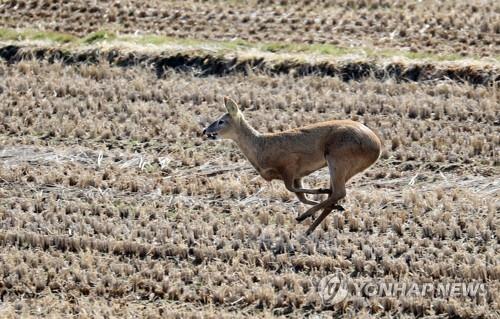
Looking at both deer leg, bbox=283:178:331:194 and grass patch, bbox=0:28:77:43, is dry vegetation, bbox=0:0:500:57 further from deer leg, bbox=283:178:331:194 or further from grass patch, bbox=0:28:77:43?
deer leg, bbox=283:178:331:194

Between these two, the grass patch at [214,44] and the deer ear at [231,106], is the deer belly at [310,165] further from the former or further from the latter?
the grass patch at [214,44]

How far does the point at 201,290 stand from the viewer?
45.2 feet

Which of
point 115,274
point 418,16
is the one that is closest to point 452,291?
point 115,274

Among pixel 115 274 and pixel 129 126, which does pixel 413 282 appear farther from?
pixel 129 126

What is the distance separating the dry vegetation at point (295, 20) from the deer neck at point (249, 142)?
336 inches

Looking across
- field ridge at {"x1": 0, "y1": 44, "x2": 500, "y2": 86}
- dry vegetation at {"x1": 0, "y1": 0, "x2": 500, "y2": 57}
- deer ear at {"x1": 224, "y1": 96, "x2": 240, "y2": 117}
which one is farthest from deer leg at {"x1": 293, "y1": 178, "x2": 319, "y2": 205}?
dry vegetation at {"x1": 0, "y1": 0, "x2": 500, "y2": 57}

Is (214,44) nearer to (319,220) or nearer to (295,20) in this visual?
(295,20)

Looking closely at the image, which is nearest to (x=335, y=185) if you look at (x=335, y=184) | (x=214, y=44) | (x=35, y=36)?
(x=335, y=184)

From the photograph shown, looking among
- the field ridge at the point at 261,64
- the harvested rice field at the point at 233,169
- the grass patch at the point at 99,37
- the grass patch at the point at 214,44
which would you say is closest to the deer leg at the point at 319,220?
the harvested rice field at the point at 233,169

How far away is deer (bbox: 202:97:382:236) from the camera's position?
47.5 feet

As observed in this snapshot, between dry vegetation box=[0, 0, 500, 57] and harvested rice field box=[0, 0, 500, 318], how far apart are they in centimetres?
6

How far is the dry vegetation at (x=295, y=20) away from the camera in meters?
23.9

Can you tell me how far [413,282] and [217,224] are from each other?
3.09 m
